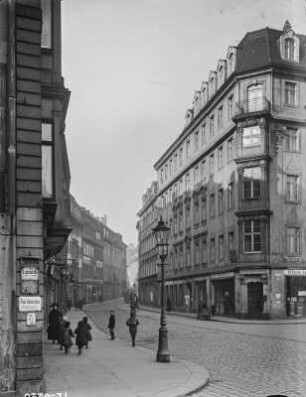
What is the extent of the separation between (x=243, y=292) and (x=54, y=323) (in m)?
4.23

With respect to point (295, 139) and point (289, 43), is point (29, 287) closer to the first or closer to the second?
point (289, 43)

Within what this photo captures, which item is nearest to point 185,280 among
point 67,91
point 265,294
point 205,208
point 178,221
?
point 178,221

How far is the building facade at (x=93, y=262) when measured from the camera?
301 inches

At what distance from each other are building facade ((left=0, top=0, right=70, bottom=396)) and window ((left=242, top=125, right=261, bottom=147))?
533 centimetres

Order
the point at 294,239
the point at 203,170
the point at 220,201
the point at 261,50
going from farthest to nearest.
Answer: the point at 294,239 → the point at 261,50 → the point at 220,201 → the point at 203,170

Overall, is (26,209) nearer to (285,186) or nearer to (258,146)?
(285,186)

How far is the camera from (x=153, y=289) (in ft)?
38.1

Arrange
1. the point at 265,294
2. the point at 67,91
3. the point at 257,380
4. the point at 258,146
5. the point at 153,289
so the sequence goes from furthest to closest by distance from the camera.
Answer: the point at 265,294
the point at 258,146
the point at 153,289
the point at 257,380
the point at 67,91

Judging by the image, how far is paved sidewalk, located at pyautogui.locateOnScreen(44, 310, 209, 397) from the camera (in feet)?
26.3

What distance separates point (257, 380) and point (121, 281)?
3151mm

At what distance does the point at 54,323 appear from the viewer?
1384cm

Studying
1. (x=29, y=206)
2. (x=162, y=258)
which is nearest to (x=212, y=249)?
(x=162, y=258)

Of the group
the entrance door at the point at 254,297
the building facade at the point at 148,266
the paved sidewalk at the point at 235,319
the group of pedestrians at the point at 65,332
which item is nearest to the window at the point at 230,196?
the building facade at the point at 148,266

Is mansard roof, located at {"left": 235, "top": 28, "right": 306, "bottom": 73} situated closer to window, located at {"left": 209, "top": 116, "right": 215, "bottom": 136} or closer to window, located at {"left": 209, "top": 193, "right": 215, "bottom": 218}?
window, located at {"left": 209, "top": 116, "right": 215, "bottom": 136}
